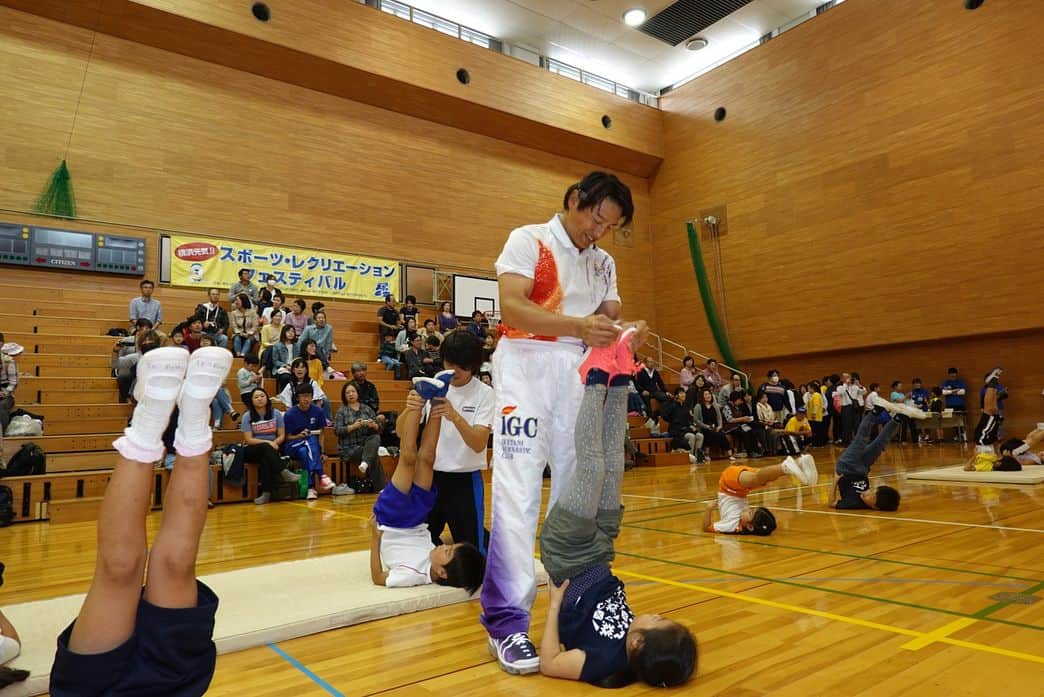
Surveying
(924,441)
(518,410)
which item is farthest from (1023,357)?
(518,410)

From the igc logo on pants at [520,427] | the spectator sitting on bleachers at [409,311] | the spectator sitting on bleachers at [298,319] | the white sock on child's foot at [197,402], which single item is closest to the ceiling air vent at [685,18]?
the spectator sitting on bleachers at [409,311]

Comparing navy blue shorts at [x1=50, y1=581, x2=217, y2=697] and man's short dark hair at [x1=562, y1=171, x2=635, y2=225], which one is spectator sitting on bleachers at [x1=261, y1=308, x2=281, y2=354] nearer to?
man's short dark hair at [x1=562, y1=171, x2=635, y2=225]

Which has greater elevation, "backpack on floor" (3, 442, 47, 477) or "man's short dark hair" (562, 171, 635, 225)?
"man's short dark hair" (562, 171, 635, 225)

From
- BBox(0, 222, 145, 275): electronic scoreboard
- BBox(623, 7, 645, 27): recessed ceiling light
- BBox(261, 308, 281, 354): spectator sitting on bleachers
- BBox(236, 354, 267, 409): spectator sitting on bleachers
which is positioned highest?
BBox(623, 7, 645, 27): recessed ceiling light

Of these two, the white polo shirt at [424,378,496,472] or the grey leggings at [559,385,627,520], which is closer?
the grey leggings at [559,385,627,520]

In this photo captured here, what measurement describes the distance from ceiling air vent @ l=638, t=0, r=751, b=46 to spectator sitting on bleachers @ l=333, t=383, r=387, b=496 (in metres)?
12.2

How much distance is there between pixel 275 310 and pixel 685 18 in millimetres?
11899

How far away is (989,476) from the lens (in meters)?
7.39

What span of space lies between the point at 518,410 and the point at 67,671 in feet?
4.94

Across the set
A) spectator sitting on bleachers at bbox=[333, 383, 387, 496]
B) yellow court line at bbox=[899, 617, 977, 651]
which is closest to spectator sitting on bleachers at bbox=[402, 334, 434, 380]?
spectator sitting on bleachers at bbox=[333, 383, 387, 496]

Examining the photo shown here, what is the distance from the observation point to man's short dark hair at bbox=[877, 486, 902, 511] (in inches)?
225

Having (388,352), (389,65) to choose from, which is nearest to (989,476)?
(388,352)

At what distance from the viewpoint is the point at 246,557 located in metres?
4.61

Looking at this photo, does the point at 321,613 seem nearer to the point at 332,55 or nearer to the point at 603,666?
the point at 603,666
